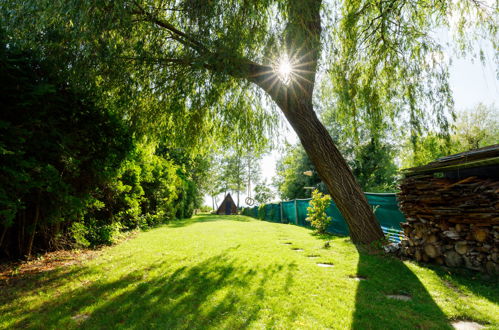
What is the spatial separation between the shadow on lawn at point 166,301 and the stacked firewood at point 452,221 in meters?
2.38

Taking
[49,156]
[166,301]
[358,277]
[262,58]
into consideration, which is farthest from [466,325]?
[49,156]

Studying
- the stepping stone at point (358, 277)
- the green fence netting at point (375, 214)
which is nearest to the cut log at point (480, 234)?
the stepping stone at point (358, 277)

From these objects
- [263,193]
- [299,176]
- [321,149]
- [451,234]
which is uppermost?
[299,176]

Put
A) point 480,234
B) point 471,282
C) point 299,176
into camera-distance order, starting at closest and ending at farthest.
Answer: point 471,282 → point 480,234 → point 299,176

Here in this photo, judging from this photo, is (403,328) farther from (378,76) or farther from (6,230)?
(6,230)

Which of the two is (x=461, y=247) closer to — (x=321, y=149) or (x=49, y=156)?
(x=321, y=149)

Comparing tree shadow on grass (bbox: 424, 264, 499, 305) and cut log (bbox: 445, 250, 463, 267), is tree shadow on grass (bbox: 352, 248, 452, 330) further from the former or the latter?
cut log (bbox: 445, 250, 463, 267)

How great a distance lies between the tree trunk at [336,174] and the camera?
570 cm

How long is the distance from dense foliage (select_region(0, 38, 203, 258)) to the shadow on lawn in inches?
66.4

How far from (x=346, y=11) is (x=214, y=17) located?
3.13m

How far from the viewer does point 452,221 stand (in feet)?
12.8

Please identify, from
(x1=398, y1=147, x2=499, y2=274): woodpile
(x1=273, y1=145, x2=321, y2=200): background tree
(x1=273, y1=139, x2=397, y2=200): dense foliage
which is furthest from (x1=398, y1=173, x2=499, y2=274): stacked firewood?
(x1=273, y1=145, x2=321, y2=200): background tree

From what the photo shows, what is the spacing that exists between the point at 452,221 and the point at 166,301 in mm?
4205

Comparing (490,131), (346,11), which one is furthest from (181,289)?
(490,131)
